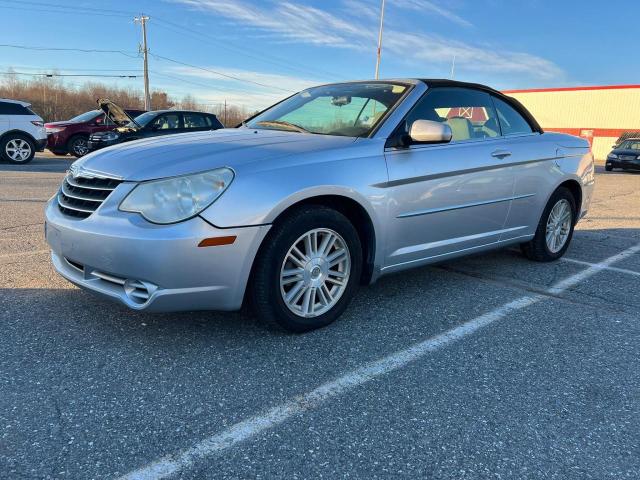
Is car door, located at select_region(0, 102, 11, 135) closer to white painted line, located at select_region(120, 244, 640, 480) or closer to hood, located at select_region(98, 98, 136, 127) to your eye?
hood, located at select_region(98, 98, 136, 127)

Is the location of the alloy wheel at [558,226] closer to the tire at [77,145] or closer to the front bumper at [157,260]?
the front bumper at [157,260]

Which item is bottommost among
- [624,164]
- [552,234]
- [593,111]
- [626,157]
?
[624,164]

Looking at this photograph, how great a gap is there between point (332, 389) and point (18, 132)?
555 inches

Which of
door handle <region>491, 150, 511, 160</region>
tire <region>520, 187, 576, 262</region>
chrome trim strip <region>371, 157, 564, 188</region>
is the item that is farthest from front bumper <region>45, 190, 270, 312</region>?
tire <region>520, 187, 576, 262</region>

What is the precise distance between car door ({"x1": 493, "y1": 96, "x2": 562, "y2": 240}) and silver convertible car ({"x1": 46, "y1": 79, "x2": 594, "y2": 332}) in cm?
2

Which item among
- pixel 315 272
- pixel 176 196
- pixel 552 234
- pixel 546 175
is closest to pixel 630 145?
pixel 552 234

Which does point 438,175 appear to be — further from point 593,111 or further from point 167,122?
point 593,111

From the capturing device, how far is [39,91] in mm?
61969

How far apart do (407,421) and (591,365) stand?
4.23 ft

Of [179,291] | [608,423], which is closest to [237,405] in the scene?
[179,291]

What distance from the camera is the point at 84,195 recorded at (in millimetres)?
2973

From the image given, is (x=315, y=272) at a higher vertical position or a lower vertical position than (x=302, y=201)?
lower

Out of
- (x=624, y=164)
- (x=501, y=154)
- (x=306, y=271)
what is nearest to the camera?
(x=306, y=271)

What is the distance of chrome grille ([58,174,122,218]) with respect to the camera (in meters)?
2.85
